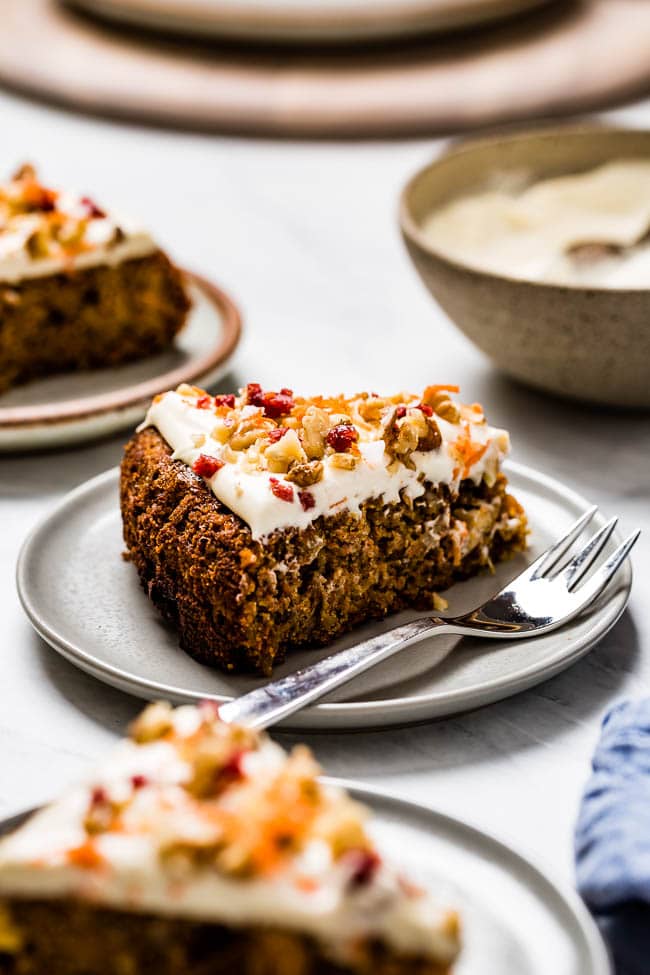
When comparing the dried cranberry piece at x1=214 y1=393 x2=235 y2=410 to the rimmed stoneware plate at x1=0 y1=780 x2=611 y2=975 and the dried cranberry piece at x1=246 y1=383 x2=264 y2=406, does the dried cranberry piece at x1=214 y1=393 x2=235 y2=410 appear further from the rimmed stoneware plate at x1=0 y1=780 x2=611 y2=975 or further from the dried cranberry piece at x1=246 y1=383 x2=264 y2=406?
the rimmed stoneware plate at x1=0 y1=780 x2=611 y2=975

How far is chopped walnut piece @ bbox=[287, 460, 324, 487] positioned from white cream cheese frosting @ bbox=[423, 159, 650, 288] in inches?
43.0

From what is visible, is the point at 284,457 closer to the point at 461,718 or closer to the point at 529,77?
the point at 461,718

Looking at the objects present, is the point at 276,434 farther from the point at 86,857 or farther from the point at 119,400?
the point at 86,857

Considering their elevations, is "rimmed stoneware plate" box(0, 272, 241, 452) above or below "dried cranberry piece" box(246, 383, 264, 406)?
below

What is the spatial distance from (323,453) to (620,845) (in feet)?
2.42

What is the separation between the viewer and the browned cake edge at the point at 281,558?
1.92 m

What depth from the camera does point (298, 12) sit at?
4.62 metres

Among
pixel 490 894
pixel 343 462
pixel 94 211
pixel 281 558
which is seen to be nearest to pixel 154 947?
pixel 490 894

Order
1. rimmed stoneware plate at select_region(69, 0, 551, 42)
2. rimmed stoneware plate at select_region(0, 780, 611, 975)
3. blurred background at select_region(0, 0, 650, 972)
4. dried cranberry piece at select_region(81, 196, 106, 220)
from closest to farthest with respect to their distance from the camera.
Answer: rimmed stoneware plate at select_region(0, 780, 611, 975) → blurred background at select_region(0, 0, 650, 972) → dried cranberry piece at select_region(81, 196, 106, 220) → rimmed stoneware plate at select_region(69, 0, 551, 42)

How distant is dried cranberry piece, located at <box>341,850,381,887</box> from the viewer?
122 cm

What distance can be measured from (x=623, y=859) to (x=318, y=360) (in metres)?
1.78

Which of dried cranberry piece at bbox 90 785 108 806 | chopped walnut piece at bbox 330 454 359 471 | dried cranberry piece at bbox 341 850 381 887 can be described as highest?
dried cranberry piece at bbox 341 850 381 887

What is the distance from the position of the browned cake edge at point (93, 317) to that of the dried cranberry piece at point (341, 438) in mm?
1133

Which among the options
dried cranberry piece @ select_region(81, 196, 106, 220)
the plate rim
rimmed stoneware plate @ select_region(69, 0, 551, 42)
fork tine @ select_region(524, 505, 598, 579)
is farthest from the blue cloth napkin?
rimmed stoneware plate @ select_region(69, 0, 551, 42)
